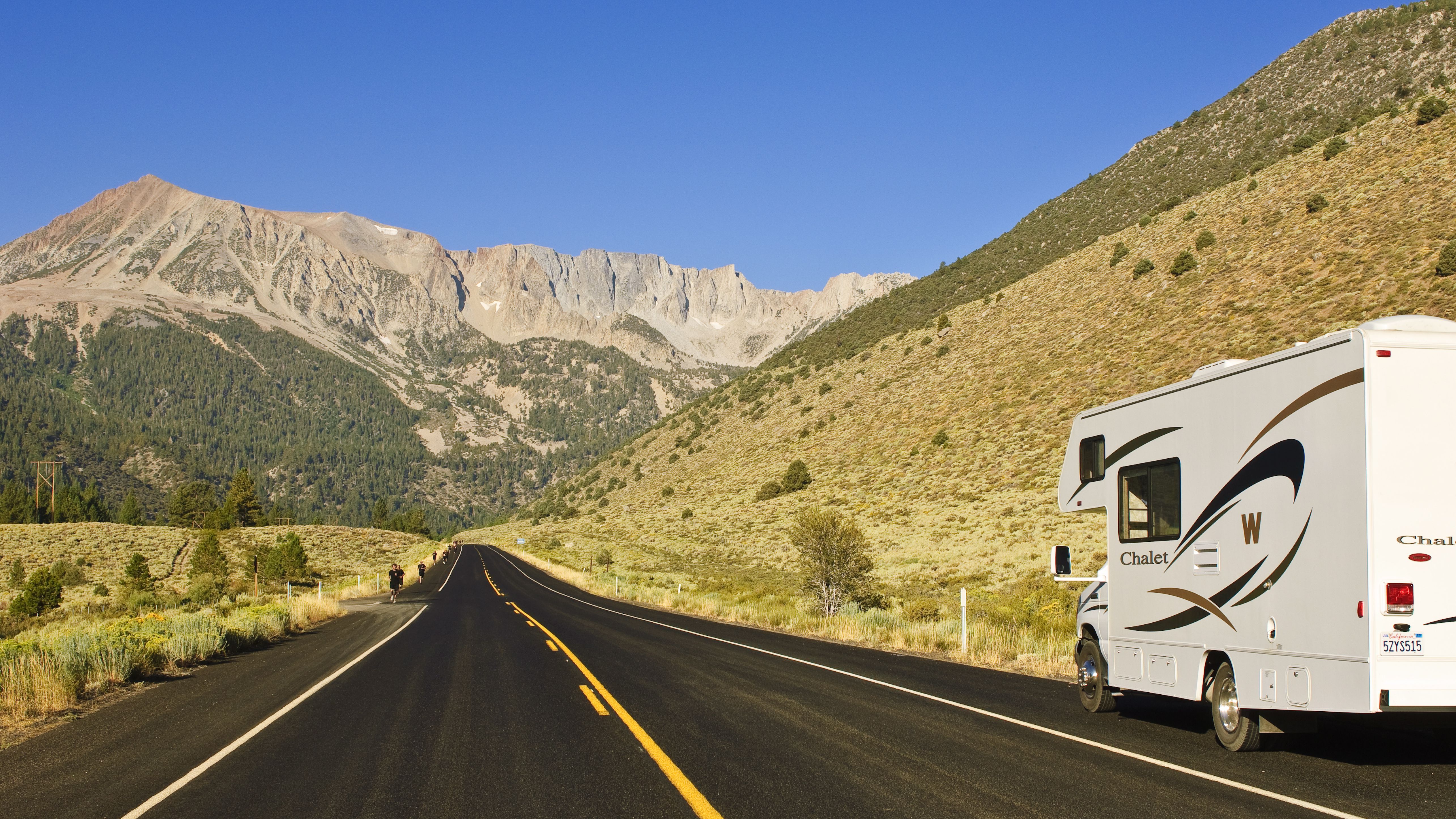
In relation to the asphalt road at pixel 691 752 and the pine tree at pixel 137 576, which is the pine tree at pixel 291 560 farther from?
the asphalt road at pixel 691 752

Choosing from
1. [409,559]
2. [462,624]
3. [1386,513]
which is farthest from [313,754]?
[409,559]

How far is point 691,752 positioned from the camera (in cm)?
826

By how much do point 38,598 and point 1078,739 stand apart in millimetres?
60828

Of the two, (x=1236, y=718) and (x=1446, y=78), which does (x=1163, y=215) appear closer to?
(x=1446, y=78)

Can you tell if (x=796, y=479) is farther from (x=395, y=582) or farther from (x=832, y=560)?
(x=832, y=560)

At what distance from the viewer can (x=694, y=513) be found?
67188 mm

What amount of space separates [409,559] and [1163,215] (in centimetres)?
7252

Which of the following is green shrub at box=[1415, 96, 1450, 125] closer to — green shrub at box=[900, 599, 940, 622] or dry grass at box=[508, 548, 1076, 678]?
dry grass at box=[508, 548, 1076, 678]

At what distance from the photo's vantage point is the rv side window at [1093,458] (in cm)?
1097

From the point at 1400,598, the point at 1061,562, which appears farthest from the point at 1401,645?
the point at 1061,562

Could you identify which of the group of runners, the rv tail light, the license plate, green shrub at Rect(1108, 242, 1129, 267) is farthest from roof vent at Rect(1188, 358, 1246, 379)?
green shrub at Rect(1108, 242, 1129, 267)

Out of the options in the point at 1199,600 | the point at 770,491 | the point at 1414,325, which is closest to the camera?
the point at 1414,325

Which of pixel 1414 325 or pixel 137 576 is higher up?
pixel 1414 325

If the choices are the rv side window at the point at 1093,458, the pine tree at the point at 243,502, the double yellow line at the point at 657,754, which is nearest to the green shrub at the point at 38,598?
the double yellow line at the point at 657,754
